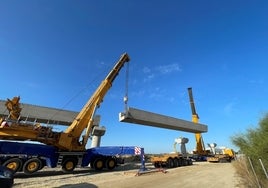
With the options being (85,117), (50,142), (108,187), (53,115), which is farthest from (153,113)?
(108,187)

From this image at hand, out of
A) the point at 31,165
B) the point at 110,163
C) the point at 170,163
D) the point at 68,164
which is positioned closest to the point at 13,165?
the point at 31,165

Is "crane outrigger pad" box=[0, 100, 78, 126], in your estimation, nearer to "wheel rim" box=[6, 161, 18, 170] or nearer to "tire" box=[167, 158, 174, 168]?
"wheel rim" box=[6, 161, 18, 170]

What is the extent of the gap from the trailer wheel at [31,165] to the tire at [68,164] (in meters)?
2.43

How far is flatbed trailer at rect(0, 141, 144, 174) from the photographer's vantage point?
17.2 m

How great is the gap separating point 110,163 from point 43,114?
444 inches

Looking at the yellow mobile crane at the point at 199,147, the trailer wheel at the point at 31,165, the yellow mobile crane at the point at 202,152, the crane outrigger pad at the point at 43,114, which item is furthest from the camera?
the yellow mobile crane at the point at 199,147

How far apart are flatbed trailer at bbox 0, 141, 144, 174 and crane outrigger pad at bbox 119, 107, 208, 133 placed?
185 inches

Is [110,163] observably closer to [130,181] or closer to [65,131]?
[65,131]

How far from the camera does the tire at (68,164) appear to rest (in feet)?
66.2

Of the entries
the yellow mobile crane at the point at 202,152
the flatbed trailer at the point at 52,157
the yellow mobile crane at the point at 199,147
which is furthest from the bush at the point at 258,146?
the yellow mobile crane at the point at 199,147

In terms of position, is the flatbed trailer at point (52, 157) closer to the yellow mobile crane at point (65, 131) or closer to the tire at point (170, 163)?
the yellow mobile crane at point (65, 131)

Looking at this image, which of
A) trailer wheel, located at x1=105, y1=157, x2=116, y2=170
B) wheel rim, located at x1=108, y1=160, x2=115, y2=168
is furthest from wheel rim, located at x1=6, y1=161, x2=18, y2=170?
wheel rim, located at x1=108, y1=160, x2=115, y2=168

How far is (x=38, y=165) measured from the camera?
1808 cm

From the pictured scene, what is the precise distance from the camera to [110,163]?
22.6 m
